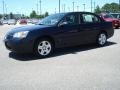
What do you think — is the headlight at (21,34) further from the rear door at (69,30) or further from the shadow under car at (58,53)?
the rear door at (69,30)

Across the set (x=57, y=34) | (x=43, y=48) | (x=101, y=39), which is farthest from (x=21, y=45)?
(x=101, y=39)

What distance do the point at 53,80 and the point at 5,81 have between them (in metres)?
1.10

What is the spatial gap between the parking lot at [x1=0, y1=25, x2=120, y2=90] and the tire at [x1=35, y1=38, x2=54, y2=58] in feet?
0.75

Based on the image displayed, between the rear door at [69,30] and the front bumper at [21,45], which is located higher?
the rear door at [69,30]

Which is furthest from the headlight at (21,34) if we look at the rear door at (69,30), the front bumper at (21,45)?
the rear door at (69,30)

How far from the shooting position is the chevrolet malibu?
850cm

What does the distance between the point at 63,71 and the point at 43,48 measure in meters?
2.29

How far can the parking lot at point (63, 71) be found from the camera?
18.2ft

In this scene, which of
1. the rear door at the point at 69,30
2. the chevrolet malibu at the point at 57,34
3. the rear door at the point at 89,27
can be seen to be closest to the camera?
the chevrolet malibu at the point at 57,34

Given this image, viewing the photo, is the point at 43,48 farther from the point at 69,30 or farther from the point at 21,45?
the point at 69,30

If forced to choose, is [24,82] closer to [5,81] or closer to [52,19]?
[5,81]

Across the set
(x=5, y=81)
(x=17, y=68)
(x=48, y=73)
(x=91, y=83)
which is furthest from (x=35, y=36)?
(x=91, y=83)

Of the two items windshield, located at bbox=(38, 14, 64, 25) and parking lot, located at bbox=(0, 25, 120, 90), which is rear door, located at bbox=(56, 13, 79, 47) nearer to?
windshield, located at bbox=(38, 14, 64, 25)

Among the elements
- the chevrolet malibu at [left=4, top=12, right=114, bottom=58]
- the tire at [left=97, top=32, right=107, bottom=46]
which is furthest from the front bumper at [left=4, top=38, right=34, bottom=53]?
the tire at [left=97, top=32, right=107, bottom=46]
